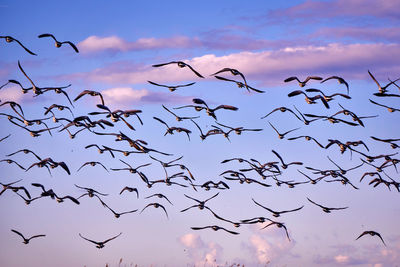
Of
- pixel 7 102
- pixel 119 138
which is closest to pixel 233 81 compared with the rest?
pixel 119 138

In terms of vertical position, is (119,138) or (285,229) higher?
(119,138)

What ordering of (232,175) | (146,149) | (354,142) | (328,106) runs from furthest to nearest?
1. (232,175)
2. (354,142)
3. (146,149)
4. (328,106)

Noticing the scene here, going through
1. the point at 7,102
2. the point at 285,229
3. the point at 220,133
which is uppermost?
the point at 7,102

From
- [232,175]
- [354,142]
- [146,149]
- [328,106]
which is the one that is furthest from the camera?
[232,175]

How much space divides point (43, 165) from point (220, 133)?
13.7 meters

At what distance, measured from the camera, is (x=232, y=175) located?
52.0m

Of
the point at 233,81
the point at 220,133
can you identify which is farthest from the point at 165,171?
the point at 233,81

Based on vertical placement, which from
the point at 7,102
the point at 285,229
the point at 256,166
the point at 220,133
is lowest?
the point at 285,229

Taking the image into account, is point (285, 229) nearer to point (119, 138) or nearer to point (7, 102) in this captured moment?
point (119, 138)

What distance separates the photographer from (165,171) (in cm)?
5050

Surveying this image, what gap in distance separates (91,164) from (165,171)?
5916mm

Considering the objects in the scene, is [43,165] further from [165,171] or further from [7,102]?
[165,171]

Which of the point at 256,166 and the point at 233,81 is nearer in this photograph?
the point at 233,81

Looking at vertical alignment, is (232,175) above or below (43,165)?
below
